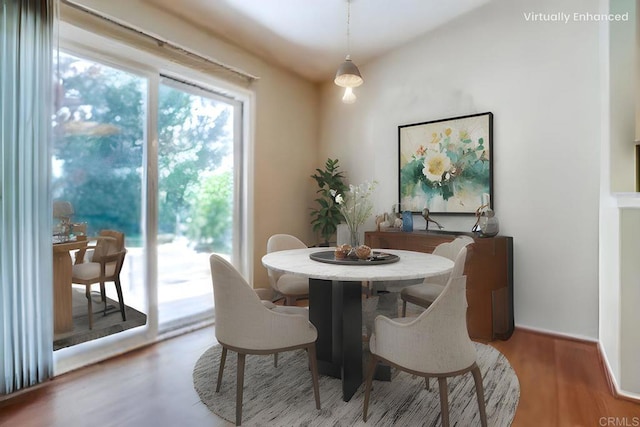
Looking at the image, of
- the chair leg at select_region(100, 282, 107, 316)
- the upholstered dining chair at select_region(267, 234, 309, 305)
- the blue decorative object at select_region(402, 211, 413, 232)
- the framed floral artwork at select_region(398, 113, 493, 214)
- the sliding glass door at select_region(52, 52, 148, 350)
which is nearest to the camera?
the sliding glass door at select_region(52, 52, 148, 350)

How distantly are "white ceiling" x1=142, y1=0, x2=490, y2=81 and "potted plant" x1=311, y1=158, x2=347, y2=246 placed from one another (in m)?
1.29

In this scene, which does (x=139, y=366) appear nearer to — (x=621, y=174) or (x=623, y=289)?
(x=623, y=289)

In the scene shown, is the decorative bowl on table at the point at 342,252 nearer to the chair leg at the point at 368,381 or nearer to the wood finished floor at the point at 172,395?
the chair leg at the point at 368,381

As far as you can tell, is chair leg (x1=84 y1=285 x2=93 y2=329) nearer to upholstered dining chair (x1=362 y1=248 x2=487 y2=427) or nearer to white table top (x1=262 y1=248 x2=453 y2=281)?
Result: white table top (x1=262 y1=248 x2=453 y2=281)

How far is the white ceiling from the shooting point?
3041 mm

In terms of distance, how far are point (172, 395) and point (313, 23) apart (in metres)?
3.24

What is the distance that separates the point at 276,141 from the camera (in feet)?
13.8

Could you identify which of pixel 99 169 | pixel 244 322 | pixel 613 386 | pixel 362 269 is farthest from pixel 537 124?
pixel 99 169

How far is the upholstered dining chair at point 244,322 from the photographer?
6.07ft

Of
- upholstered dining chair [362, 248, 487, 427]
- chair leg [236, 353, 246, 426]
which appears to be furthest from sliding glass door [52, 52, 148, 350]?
upholstered dining chair [362, 248, 487, 427]

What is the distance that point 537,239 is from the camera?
3.28m

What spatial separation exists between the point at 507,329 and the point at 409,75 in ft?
9.15

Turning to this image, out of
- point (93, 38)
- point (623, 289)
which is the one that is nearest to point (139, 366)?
point (93, 38)

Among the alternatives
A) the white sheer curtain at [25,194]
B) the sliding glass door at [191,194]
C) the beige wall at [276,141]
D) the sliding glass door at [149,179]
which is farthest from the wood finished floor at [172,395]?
the beige wall at [276,141]
